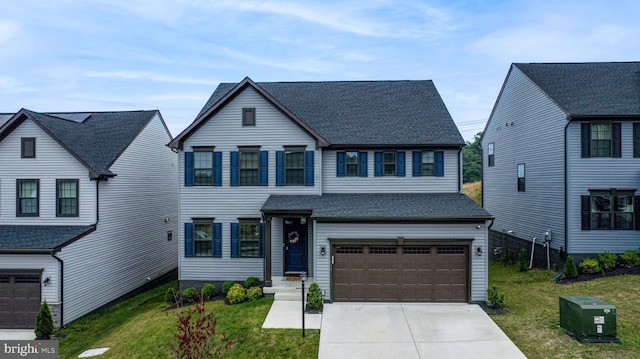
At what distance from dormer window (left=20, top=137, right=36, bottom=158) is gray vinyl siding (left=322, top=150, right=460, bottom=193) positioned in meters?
12.3

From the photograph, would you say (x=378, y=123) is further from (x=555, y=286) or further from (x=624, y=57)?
(x=624, y=57)

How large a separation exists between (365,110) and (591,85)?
11.4 m

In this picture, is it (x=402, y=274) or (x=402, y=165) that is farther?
(x=402, y=165)

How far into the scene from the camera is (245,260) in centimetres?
1498

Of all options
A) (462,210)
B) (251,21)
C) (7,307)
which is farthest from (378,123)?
(7,307)

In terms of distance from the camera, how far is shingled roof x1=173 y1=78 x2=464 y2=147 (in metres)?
15.5

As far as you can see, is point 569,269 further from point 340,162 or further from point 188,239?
point 188,239

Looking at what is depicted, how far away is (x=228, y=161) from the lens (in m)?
15.1

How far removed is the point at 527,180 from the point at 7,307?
2484 cm

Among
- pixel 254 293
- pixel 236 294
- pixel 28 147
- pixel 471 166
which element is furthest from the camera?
pixel 471 166

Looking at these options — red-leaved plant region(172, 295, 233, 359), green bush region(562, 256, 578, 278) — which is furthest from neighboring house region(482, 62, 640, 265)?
red-leaved plant region(172, 295, 233, 359)

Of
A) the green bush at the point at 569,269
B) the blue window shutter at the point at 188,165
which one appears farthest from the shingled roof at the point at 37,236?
the green bush at the point at 569,269

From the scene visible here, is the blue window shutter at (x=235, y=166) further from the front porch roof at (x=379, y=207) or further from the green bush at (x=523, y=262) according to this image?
the green bush at (x=523, y=262)

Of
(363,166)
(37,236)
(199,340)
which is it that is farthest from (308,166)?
(37,236)
